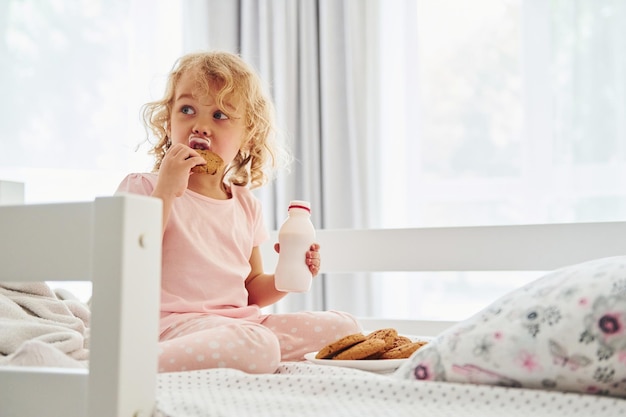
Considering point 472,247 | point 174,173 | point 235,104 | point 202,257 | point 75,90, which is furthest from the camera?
point 75,90

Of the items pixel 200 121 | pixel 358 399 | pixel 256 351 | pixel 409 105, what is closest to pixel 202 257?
pixel 200 121

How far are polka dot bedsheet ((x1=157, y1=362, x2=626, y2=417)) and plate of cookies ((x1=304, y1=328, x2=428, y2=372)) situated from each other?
17cm

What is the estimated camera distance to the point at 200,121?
1396 mm

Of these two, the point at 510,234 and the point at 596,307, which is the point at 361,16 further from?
the point at 596,307

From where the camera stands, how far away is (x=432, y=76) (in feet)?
8.91

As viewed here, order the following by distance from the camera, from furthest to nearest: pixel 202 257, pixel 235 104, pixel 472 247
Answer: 1. pixel 472 247
2. pixel 235 104
3. pixel 202 257

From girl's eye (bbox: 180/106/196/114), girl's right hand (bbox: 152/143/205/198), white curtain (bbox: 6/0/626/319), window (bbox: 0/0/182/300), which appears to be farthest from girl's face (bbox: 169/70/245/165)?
white curtain (bbox: 6/0/626/319)

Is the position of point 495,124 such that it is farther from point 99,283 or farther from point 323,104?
point 99,283

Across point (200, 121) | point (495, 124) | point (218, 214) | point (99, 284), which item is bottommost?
point (99, 284)

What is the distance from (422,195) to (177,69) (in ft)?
4.51

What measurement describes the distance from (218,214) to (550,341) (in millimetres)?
797

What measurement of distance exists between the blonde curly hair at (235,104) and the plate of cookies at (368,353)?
0.56 metres

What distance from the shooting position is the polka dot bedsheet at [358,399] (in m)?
0.72

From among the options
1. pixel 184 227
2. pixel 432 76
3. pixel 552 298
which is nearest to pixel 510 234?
pixel 184 227
